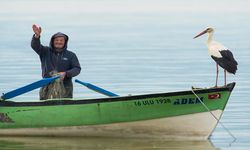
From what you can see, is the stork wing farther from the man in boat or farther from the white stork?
the man in boat

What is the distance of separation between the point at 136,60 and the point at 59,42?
13.2 metres

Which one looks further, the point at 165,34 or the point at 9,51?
the point at 165,34

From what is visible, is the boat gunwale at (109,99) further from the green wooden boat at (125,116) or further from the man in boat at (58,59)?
the man in boat at (58,59)

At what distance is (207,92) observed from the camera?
61.9 feet

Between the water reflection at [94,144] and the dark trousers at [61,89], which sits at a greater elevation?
the dark trousers at [61,89]

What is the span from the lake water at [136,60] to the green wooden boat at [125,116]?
0.59ft

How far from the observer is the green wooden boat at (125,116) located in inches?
746

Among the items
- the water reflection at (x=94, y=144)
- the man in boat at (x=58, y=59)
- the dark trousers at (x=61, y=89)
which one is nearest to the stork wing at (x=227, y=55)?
the water reflection at (x=94, y=144)

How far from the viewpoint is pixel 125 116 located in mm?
19172

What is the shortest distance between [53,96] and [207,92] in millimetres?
2301

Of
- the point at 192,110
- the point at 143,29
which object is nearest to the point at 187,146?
the point at 192,110

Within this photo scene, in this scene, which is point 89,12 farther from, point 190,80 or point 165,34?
point 190,80

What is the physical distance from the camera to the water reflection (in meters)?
18.7

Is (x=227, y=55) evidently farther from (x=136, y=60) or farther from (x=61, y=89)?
(x=136, y=60)
